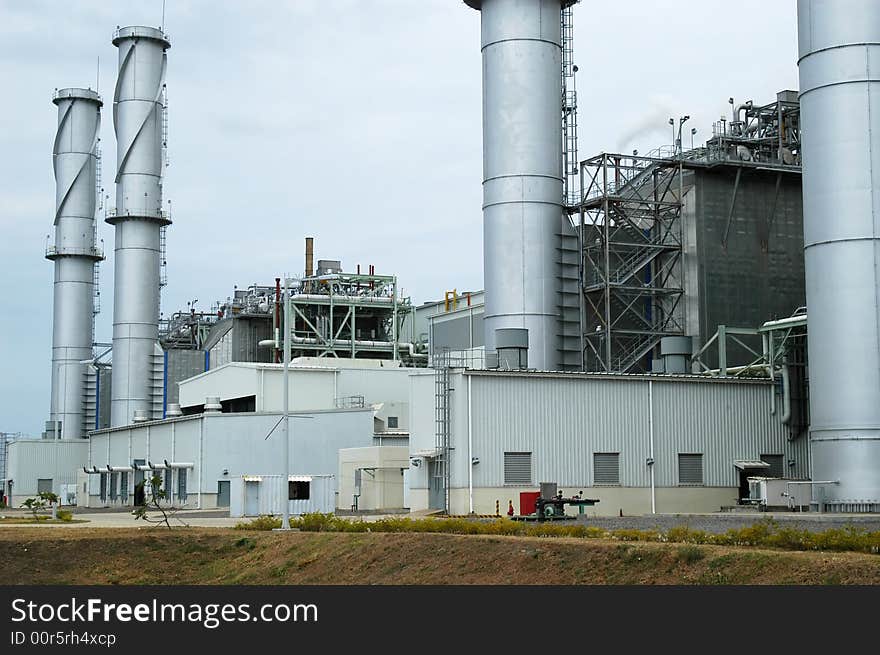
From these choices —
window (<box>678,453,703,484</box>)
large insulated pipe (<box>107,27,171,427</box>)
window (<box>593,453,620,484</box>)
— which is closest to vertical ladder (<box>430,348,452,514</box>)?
window (<box>593,453,620,484</box>)

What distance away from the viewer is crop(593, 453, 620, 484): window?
56.5 m

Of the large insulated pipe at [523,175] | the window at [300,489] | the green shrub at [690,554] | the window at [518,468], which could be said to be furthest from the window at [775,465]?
the green shrub at [690,554]

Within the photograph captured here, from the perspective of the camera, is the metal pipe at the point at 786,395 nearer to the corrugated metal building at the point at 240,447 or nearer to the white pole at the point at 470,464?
the white pole at the point at 470,464

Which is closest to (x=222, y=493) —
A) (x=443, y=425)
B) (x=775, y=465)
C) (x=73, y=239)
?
(x=443, y=425)

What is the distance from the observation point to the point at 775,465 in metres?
61.0

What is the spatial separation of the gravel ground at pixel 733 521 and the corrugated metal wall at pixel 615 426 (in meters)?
6.25

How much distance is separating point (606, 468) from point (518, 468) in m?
4.19

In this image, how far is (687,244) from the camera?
227ft

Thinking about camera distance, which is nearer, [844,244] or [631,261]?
[844,244]

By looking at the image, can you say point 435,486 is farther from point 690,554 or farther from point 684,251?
point 690,554

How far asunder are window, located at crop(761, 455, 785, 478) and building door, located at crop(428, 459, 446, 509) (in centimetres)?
1556

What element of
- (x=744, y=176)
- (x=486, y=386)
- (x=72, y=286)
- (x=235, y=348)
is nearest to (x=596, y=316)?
(x=744, y=176)

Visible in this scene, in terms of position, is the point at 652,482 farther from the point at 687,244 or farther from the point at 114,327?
the point at 114,327

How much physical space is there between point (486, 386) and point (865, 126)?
1797cm
